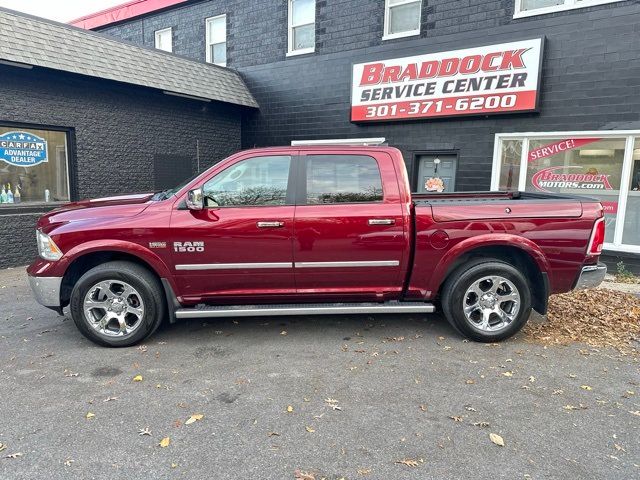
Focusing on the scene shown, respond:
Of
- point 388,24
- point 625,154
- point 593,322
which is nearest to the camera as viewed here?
point 593,322

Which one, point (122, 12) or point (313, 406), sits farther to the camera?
point (122, 12)

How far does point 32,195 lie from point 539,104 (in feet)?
30.8

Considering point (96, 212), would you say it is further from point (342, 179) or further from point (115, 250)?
point (342, 179)

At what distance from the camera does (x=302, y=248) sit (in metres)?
4.35

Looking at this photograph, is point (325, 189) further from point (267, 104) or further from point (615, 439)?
point (267, 104)

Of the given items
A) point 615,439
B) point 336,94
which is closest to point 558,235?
point 615,439

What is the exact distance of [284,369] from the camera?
391cm

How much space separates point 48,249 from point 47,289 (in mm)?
385

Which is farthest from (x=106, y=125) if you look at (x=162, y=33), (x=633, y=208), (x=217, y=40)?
(x=633, y=208)

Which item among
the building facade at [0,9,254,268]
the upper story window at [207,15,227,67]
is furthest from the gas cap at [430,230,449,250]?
the upper story window at [207,15,227,67]

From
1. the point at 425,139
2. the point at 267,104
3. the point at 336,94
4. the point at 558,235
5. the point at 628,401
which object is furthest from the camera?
the point at 267,104

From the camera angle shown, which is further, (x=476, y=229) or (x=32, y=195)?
(x=32, y=195)

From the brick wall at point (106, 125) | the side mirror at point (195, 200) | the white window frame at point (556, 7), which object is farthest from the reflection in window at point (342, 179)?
the brick wall at point (106, 125)

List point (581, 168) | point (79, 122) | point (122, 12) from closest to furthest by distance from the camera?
point (581, 168) < point (79, 122) < point (122, 12)
